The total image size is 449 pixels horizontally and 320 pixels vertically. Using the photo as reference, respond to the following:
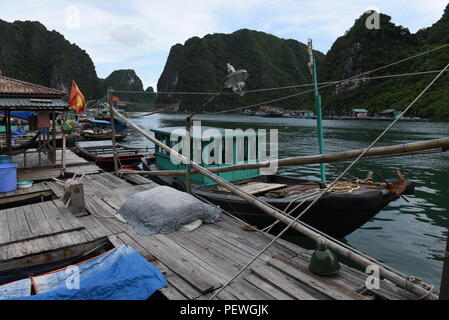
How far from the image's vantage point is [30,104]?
11984 millimetres

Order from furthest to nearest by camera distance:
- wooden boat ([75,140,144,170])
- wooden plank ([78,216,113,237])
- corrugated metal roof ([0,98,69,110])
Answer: wooden boat ([75,140,144,170])
corrugated metal roof ([0,98,69,110])
wooden plank ([78,216,113,237])

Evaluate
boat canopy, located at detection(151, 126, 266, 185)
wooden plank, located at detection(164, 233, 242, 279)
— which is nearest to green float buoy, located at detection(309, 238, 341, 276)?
wooden plank, located at detection(164, 233, 242, 279)

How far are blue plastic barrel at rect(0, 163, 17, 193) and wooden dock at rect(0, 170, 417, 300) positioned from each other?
104 inches

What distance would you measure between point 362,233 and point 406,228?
6.62ft

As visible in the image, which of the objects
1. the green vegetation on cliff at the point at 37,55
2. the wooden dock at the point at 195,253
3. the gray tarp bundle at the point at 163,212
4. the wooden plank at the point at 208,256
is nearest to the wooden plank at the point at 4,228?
the wooden dock at the point at 195,253

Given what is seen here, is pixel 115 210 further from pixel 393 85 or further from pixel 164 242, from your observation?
pixel 393 85

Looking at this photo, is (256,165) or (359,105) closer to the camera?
(256,165)

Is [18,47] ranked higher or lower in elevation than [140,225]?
higher

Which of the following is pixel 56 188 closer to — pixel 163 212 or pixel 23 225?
pixel 23 225

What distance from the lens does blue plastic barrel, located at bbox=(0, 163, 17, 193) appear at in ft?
31.3

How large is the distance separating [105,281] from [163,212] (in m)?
2.73

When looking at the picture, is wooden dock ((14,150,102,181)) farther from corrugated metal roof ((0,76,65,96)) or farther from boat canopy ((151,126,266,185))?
boat canopy ((151,126,266,185))

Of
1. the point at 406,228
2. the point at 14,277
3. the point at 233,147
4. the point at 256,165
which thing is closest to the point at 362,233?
the point at 406,228

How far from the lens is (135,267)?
4.36 meters
